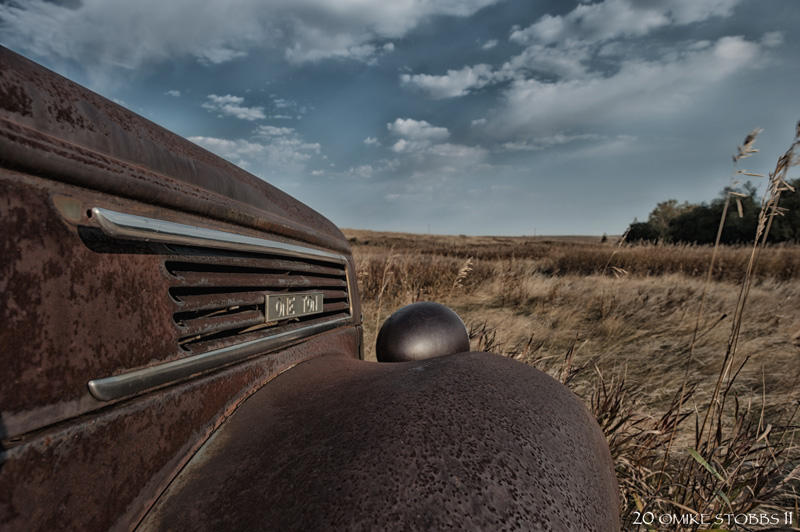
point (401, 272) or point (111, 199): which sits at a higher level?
point (111, 199)

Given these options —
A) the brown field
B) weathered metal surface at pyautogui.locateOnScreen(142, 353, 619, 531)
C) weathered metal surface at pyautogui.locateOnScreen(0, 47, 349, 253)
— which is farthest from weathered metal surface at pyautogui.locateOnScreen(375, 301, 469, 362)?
weathered metal surface at pyautogui.locateOnScreen(0, 47, 349, 253)

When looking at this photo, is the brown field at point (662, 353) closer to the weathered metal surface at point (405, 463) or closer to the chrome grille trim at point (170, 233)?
the weathered metal surface at point (405, 463)

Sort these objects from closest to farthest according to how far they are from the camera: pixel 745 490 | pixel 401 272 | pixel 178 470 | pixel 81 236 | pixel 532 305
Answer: pixel 81 236
pixel 178 470
pixel 745 490
pixel 532 305
pixel 401 272

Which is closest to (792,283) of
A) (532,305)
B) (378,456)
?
(532,305)

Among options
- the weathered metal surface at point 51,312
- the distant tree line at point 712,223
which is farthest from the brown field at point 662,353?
the distant tree line at point 712,223

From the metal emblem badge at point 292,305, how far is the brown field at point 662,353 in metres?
1.66

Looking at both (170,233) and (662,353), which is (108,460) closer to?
(170,233)

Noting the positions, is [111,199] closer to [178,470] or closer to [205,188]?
[205,188]

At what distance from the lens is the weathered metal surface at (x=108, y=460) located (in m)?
0.60

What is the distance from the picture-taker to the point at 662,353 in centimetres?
518

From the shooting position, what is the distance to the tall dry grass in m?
1.96

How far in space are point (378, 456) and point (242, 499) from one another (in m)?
0.28

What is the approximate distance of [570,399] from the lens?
1191 millimetres

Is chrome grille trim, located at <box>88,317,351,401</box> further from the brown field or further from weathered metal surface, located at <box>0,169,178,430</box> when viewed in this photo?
the brown field
